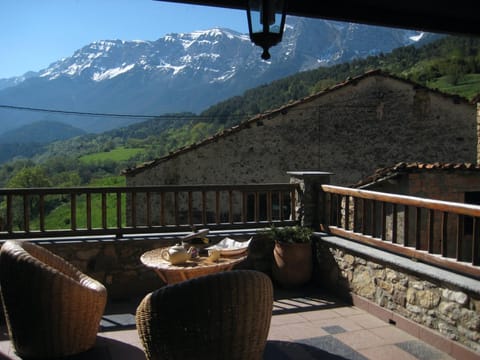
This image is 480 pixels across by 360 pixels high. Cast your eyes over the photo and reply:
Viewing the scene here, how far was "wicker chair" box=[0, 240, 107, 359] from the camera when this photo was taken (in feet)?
11.1

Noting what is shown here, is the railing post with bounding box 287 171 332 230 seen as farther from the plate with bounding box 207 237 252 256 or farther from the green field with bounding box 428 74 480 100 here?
the green field with bounding box 428 74 480 100

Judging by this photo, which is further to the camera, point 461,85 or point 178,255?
point 461,85

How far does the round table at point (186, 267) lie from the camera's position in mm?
4039

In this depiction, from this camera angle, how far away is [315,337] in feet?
13.8

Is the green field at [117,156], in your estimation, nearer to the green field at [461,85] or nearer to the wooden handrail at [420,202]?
the green field at [461,85]

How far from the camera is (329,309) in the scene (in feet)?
16.3

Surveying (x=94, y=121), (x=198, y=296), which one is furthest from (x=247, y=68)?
(x=198, y=296)

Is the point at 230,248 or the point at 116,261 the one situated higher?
the point at 230,248

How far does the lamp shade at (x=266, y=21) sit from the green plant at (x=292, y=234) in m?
3.21

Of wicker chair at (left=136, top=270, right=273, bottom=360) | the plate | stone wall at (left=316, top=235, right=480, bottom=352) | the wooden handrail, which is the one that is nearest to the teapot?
the plate

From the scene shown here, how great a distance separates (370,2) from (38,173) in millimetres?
44389

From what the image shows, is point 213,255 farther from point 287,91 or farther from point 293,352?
point 287,91

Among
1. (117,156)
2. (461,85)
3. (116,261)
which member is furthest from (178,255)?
(117,156)

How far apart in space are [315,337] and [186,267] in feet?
4.40
